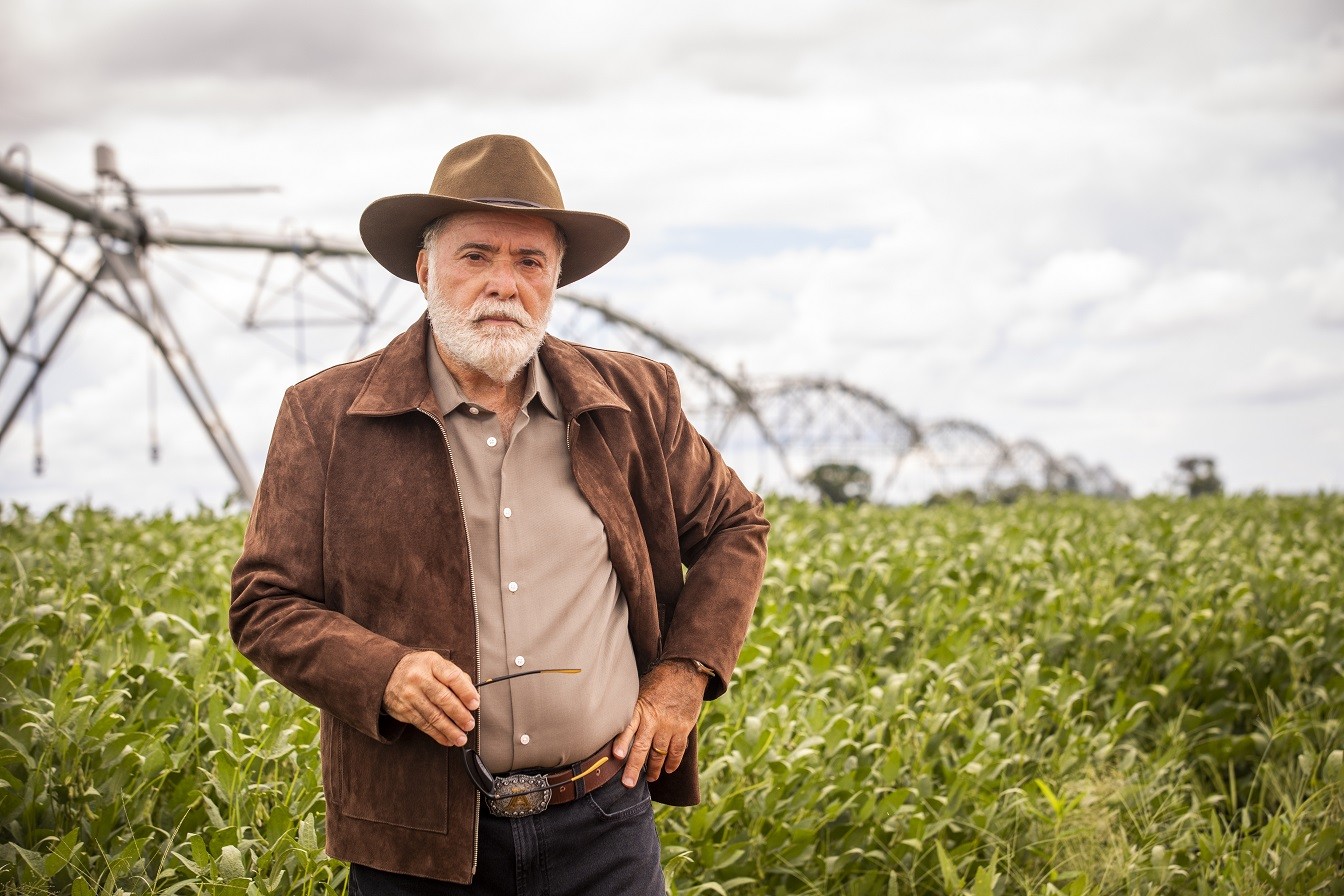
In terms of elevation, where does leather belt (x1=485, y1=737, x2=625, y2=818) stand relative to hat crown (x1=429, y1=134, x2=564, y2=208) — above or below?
below

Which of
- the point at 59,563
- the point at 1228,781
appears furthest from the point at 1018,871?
the point at 59,563

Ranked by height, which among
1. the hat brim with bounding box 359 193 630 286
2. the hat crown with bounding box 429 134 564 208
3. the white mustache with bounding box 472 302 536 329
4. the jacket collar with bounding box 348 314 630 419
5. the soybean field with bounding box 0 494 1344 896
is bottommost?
the soybean field with bounding box 0 494 1344 896

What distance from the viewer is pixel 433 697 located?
2529mm

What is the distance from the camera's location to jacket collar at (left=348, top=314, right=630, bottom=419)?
2.80 meters

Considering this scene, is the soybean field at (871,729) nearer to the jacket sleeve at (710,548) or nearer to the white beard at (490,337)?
the jacket sleeve at (710,548)

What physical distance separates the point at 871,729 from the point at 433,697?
3.11 m

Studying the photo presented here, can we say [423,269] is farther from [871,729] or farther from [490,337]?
[871,729]

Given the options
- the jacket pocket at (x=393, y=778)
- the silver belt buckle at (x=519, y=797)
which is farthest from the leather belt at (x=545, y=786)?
the jacket pocket at (x=393, y=778)

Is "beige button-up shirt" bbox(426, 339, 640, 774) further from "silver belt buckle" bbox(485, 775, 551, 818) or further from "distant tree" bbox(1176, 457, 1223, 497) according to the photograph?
"distant tree" bbox(1176, 457, 1223, 497)

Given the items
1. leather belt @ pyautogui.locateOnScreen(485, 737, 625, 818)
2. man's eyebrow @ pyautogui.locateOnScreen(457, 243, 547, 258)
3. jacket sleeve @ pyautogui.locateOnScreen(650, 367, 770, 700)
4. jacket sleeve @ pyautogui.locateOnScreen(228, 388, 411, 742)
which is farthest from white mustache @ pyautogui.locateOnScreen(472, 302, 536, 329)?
leather belt @ pyautogui.locateOnScreen(485, 737, 625, 818)

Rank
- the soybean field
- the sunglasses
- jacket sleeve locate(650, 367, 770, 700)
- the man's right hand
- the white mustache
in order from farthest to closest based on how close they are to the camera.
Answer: the soybean field, jacket sleeve locate(650, 367, 770, 700), the white mustache, the sunglasses, the man's right hand

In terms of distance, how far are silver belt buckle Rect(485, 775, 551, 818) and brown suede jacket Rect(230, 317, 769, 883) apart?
0.21ft

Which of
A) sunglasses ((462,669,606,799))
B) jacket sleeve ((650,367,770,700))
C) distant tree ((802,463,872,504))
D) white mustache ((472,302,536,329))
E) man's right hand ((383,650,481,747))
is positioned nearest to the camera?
man's right hand ((383,650,481,747))

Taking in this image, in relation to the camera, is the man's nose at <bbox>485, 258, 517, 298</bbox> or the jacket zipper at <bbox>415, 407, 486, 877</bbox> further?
the man's nose at <bbox>485, 258, 517, 298</bbox>
